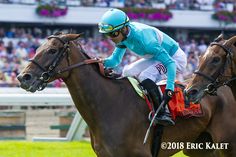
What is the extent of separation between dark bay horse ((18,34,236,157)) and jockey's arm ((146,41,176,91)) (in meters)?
0.33

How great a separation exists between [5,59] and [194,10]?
1568cm

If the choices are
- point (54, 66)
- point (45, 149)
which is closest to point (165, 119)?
point (54, 66)

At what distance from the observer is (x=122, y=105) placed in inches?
246

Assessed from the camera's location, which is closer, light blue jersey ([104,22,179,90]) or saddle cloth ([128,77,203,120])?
light blue jersey ([104,22,179,90])

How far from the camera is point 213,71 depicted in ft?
19.1

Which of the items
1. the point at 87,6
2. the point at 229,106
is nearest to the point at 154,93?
the point at 229,106

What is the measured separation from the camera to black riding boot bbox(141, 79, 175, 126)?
626 centimetres

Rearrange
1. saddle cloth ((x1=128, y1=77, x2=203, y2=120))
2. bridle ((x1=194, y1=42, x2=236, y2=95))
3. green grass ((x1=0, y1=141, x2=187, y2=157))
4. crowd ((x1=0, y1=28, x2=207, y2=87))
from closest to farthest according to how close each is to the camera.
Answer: bridle ((x1=194, y1=42, x2=236, y2=95)) → saddle cloth ((x1=128, y1=77, x2=203, y2=120)) → green grass ((x1=0, y1=141, x2=187, y2=157)) → crowd ((x1=0, y1=28, x2=207, y2=87))

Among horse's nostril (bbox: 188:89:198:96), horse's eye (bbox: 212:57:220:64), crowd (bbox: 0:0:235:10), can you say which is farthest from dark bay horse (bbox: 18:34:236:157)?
crowd (bbox: 0:0:235:10)

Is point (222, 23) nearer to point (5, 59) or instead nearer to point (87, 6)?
point (87, 6)

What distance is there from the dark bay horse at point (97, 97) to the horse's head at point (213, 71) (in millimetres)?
675

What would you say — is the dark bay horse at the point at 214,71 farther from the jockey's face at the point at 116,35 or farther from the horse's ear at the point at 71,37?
the horse's ear at the point at 71,37

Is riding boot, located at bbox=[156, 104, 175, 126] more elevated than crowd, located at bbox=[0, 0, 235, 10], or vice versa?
riding boot, located at bbox=[156, 104, 175, 126]

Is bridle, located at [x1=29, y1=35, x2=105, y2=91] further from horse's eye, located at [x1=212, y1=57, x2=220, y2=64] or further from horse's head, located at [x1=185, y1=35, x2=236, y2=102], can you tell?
horse's eye, located at [x1=212, y1=57, x2=220, y2=64]
